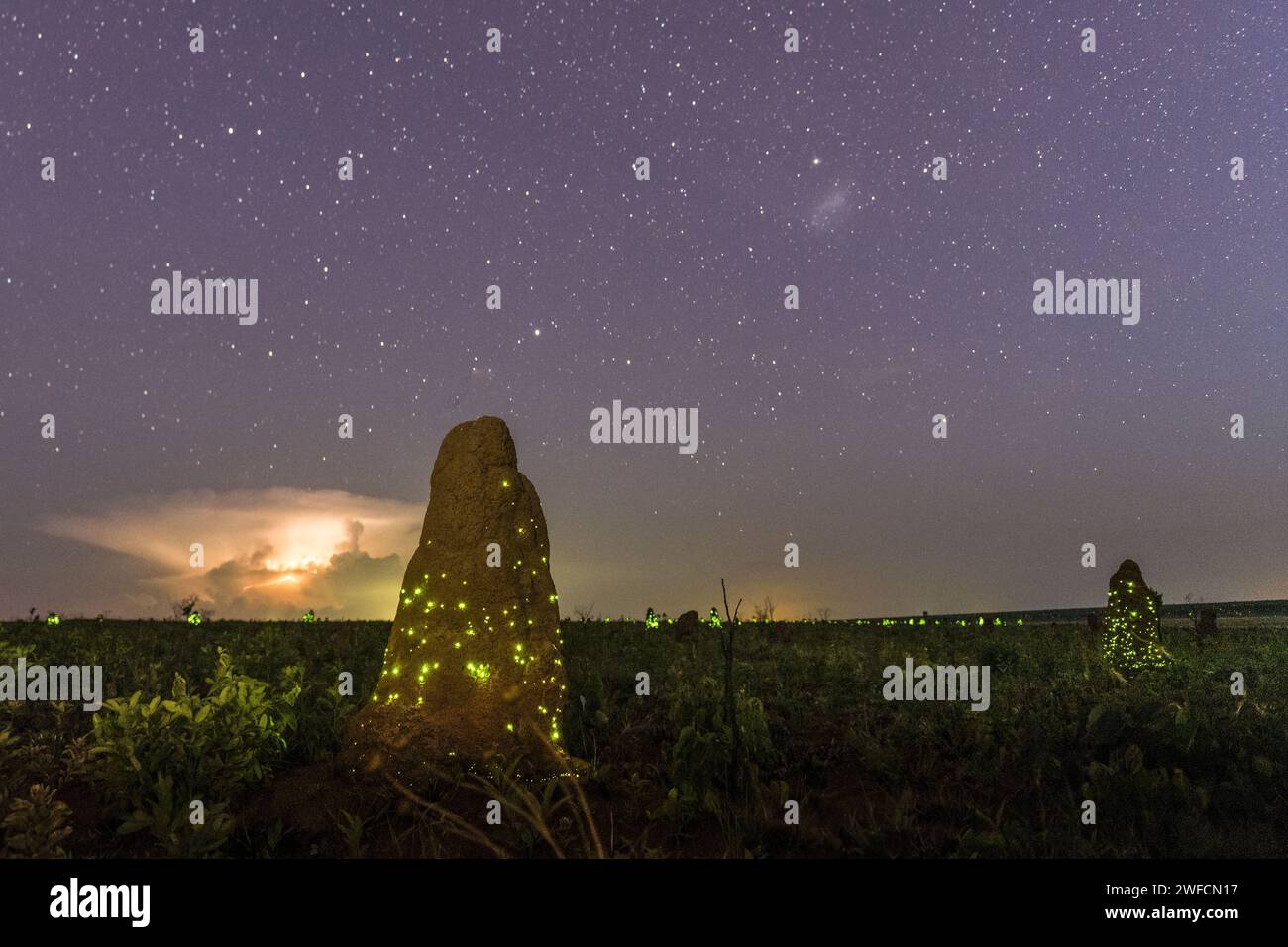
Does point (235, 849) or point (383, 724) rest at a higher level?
point (383, 724)

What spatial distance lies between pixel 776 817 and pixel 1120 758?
3.29 m

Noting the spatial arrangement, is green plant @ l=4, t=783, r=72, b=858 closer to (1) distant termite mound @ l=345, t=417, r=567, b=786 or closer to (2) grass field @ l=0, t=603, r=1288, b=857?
(2) grass field @ l=0, t=603, r=1288, b=857

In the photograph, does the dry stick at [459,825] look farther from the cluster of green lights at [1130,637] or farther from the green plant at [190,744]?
the cluster of green lights at [1130,637]

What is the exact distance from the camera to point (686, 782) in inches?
254

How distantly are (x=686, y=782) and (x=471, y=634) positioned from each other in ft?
7.50

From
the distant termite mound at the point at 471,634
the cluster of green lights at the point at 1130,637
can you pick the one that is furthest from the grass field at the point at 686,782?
the cluster of green lights at the point at 1130,637

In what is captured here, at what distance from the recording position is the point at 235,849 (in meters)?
5.85

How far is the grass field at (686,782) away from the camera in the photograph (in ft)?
19.5

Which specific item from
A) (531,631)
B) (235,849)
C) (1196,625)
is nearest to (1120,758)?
(531,631)

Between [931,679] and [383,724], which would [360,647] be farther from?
[931,679]

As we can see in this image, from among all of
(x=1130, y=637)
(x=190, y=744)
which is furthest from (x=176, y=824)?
(x=1130, y=637)

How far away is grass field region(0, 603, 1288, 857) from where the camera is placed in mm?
5930

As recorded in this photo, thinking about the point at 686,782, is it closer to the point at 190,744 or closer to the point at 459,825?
the point at 459,825
